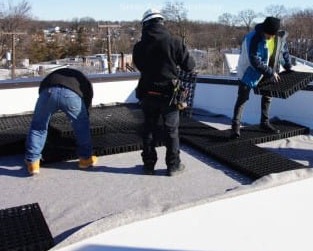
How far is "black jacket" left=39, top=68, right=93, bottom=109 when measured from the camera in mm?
3340

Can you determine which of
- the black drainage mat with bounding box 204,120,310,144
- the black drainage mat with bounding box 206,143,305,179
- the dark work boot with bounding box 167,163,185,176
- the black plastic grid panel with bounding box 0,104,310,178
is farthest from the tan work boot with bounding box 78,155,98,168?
the black drainage mat with bounding box 204,120,310,144

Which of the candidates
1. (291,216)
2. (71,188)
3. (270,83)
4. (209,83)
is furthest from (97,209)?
(209,83)

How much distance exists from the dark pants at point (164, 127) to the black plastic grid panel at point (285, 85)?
4.39 feet

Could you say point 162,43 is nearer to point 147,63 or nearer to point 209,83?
point 147,63

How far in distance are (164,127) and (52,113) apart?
0.88 metres

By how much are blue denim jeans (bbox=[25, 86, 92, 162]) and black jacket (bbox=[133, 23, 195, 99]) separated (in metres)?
0.54

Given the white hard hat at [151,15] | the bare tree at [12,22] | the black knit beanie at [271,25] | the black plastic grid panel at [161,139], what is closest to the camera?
the white hard hat at [151,15]

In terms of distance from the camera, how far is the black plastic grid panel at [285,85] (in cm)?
423

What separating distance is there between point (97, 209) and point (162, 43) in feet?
4.14

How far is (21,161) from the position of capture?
3883mm

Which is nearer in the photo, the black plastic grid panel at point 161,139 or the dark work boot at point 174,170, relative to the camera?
the dark work boot at point 174,170

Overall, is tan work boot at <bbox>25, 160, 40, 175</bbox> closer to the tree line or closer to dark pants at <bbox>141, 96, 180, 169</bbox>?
dark pants at <bbox>141, 96, 180, 169</bbox>

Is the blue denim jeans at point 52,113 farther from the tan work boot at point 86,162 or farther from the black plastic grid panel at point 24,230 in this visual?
the black plastic grid panel at point 24,230

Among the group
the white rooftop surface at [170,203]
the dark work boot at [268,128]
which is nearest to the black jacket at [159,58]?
the white rooftop surface at [170,203]
